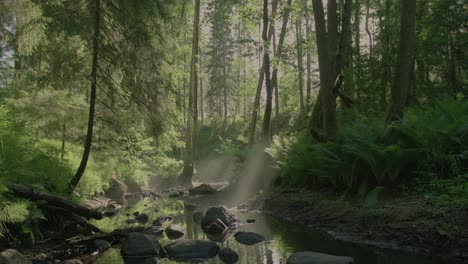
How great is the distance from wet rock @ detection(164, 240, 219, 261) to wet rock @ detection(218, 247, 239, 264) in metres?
0.17

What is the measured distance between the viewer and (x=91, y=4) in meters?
7.83

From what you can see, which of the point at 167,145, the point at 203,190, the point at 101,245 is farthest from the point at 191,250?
the point at 203,190

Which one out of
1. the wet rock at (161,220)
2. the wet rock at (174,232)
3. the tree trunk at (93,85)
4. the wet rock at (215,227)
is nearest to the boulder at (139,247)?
the wet rock at (174,232)

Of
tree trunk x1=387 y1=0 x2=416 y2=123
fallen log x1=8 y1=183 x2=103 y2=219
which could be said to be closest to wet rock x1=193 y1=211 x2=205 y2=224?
fallen log x1=8 y1=183 x2=103 y2=219

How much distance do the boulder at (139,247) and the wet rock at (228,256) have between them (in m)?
1.01

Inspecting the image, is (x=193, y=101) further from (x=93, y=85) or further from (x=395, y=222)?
(x=395, y=222)

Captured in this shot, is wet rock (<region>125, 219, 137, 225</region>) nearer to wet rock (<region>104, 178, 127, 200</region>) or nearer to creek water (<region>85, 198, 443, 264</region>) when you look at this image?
creek water (<region>85, 198, 443, 264</region>)

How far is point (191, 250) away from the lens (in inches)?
229

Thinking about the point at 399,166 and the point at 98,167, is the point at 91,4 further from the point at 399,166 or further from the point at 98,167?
the point at 399,166

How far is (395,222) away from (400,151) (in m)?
1.36

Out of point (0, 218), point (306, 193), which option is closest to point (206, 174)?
point (306, 193)

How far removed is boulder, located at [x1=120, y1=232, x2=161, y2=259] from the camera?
576 centimetres

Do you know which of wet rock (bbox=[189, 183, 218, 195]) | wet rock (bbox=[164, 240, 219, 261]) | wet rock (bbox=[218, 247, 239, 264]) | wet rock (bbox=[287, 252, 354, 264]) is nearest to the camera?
wet rock (bbox=[287, 252, 354, 264])

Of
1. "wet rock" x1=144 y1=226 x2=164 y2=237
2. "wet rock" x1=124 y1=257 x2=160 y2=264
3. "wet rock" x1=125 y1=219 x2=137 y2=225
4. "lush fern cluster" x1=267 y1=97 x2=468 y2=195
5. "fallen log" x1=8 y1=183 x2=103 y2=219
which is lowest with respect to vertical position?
"wet rock" x1=125 y1=219 x2=137 y2=225
